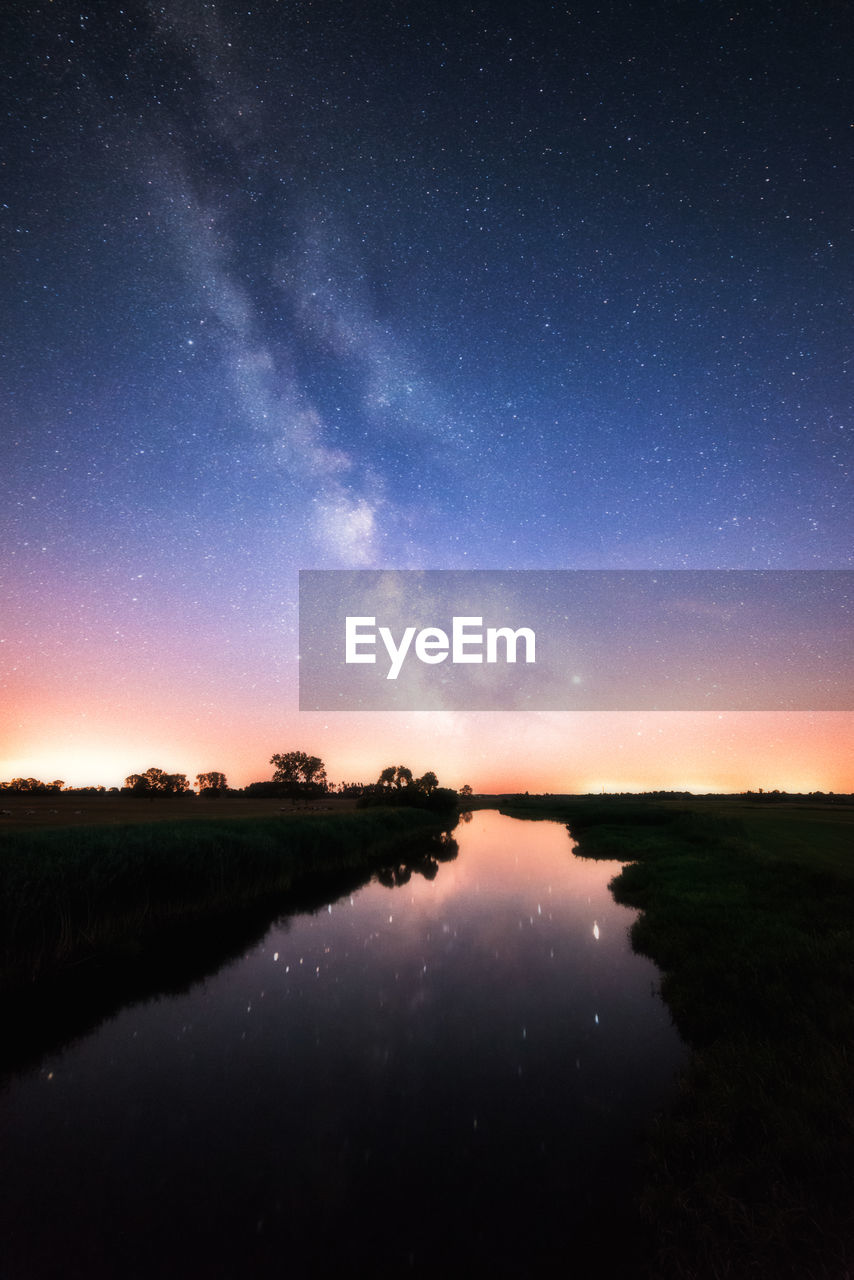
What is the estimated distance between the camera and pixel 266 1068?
8477mm

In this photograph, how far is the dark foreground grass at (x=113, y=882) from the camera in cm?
1177

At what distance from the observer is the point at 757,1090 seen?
6.11m

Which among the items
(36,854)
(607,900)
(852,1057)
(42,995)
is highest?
(36,854)

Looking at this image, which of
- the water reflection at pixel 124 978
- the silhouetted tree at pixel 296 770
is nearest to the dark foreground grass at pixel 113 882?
the water reflection at pixel 124 978

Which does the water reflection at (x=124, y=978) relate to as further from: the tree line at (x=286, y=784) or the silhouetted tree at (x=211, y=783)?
the silhouetted tree at (x=211, y=783)

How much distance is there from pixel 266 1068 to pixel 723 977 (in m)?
9.14

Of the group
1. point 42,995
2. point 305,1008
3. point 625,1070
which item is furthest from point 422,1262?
point 42,995

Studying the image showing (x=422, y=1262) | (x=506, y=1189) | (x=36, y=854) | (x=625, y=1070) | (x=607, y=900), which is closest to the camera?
(x=422, y=1262)

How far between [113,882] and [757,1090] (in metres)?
16.2

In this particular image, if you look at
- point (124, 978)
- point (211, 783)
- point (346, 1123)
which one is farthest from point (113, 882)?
point (211, 783)

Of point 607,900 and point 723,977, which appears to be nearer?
point 723,977

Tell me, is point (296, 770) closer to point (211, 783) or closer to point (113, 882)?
point (211, 783)

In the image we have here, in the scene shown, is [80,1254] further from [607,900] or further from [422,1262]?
[607,900]

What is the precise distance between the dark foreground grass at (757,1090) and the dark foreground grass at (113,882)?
13815 millimetres
